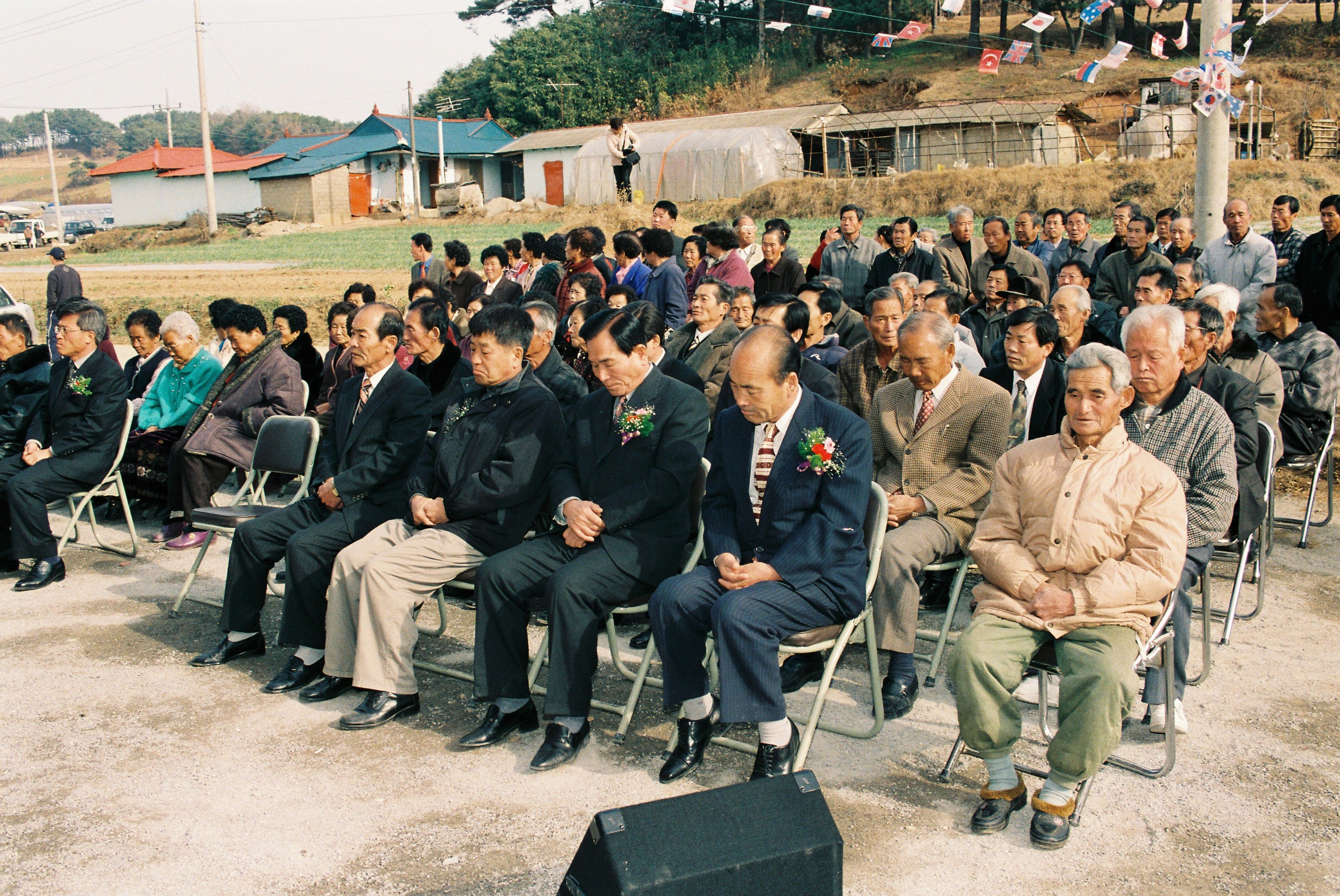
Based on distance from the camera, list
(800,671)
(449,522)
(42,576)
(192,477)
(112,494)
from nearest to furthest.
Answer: (800,671)
(449,522)
(42,576)
(192,477)
(112,494)

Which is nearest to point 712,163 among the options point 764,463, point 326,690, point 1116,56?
point 1116,56

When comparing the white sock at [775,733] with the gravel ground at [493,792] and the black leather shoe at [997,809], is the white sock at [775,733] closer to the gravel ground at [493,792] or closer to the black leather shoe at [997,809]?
the gravel ground at [493,792]

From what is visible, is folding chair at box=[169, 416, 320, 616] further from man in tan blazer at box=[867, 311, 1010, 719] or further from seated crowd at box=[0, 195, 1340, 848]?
man in tan blazer at box=[867, 311, 1010, 719]

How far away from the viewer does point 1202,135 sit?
30.0ft

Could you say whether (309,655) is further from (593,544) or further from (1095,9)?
(1095,9)

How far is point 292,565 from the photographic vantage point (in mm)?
5090

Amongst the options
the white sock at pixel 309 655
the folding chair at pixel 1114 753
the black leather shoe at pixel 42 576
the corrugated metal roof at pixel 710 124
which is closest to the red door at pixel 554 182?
the corrugated metal roof at pixel 710 124

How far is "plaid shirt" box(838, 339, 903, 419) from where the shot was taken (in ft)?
19.3

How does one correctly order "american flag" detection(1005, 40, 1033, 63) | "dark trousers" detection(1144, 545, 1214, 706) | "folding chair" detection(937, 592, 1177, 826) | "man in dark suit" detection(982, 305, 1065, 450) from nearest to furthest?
1. "folding chair" detection(937, 592, 1177, 826)
2. "dark trousers" detection(1144, 545, 1214, 706)
3. "man in dark suit" detection(982, 305, 1065, 450)
4. "american flag" detection(1005, 40, 1033, 63)

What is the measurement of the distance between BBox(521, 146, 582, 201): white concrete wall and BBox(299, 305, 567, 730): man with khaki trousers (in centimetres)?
4103

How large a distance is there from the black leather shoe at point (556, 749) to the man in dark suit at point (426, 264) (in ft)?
26.1

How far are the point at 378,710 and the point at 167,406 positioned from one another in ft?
14.3

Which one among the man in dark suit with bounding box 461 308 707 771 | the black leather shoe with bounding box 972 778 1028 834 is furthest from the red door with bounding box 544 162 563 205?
the black leather shoe with bounding box 972 778 1028 834

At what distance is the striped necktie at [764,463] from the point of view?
14.3ft
